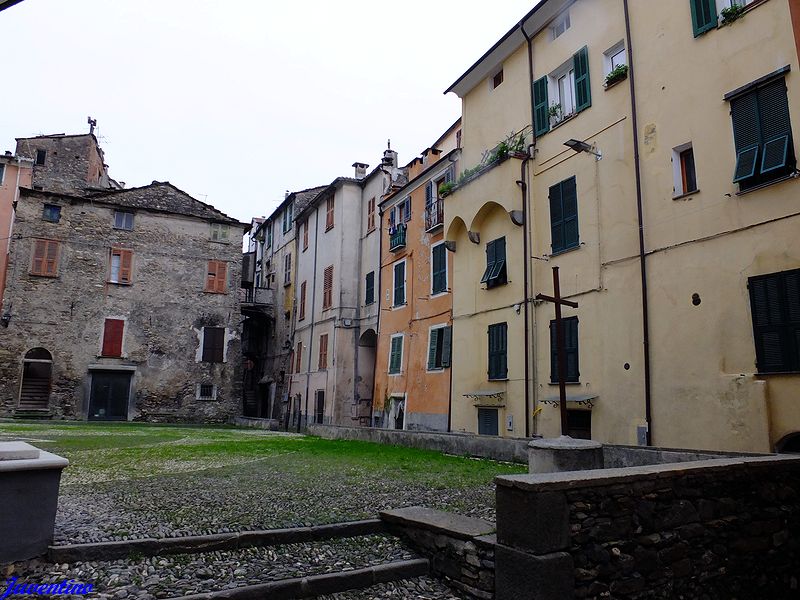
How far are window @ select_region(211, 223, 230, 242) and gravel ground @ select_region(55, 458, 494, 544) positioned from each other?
947 inches

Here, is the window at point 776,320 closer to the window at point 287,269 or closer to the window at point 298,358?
the window at point 298,358

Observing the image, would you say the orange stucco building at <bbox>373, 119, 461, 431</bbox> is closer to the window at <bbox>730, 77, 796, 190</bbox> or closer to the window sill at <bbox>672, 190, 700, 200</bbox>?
the window sill at <bbox>672, 190, 700, 200</bbox>

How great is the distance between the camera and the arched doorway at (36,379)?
84.2 feet

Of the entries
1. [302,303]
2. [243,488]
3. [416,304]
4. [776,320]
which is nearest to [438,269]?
[416,304]

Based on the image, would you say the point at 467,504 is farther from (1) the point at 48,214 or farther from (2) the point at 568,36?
(1) the point at 48,214

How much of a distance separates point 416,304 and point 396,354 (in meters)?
2.25

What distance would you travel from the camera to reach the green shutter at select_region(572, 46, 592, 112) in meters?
13.3

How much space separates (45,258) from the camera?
27.0 m

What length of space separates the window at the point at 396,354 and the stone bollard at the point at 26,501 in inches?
646

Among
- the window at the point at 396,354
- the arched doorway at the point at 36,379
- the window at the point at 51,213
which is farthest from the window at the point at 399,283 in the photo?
the window at the point at 51,213

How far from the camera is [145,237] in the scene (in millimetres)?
29375

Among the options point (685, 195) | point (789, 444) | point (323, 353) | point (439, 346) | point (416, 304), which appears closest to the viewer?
point (789, 444)

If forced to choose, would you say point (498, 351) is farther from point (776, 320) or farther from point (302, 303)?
point (302, 303)

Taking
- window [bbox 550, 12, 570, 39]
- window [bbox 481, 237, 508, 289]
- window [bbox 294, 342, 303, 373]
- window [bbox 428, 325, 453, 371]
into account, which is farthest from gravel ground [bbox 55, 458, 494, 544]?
window [bbox 294, 342, 303, 373]
